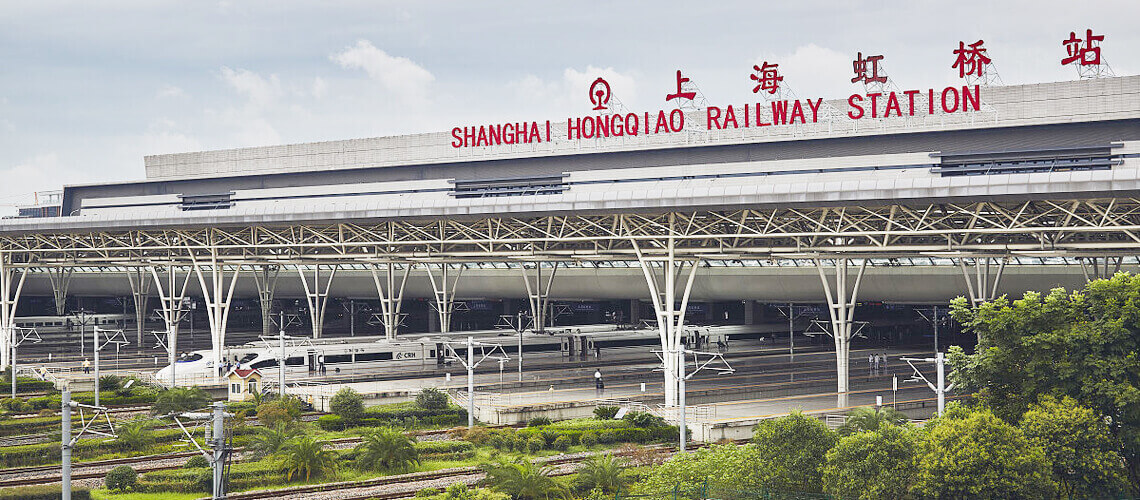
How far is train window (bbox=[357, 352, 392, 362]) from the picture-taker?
69.1 m

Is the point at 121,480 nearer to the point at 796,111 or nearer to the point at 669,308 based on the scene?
the point at 669,308

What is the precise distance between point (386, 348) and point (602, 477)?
37.2 m

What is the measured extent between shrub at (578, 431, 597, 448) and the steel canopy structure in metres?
6.53

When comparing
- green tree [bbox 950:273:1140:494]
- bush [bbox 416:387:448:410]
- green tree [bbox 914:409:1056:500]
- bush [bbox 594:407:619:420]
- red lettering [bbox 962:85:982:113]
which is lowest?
bush [bbox 594:407:619:420]

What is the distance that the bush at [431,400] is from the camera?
53.0 meters

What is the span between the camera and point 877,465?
1099 inches

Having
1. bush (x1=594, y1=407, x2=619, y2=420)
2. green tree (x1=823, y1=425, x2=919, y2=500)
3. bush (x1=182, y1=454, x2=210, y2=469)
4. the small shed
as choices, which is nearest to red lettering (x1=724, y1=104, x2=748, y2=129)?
bush (x1=594, y1=407, x2=619, y2=420)

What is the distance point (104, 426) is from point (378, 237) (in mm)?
18267

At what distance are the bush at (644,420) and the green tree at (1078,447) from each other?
72.6ft

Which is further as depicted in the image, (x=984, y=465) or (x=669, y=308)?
(x=669, y=308)

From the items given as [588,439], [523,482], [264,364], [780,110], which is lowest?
[588,439]

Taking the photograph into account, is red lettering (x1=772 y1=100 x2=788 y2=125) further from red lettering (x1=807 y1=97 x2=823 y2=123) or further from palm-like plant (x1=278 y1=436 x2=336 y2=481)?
palm-like plant (x1=278 y1=436 x2=336 y2=481)

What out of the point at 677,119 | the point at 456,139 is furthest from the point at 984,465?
the point at 456,139

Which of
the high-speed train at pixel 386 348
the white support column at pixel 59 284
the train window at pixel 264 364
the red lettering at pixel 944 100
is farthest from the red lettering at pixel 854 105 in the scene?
the white support column at pixel 59 284
